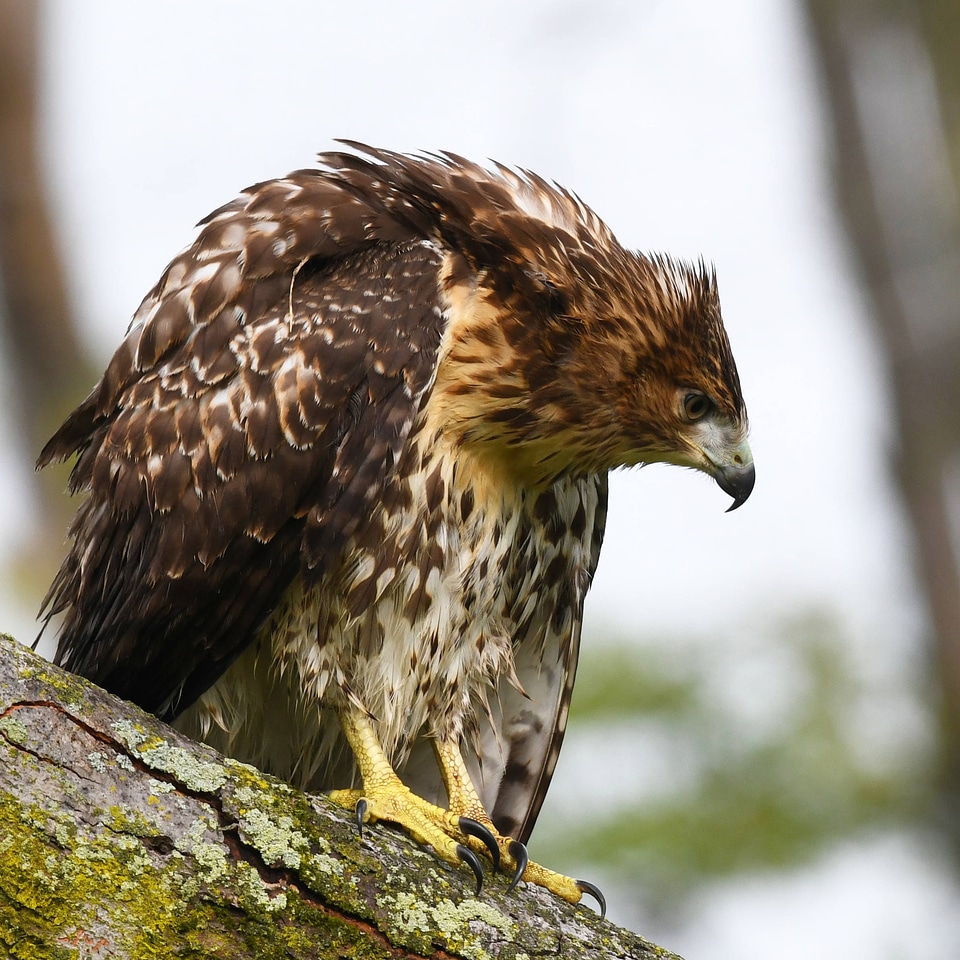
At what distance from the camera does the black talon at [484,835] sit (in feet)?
11.1

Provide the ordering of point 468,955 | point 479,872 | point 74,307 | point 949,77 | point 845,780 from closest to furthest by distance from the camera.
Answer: point 468,955 < point 479,872 < point 74,307 < point 845,780 < point 949,77

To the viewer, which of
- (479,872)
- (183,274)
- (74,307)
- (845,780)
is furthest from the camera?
(845,780)

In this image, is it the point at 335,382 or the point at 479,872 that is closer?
the point at 479,872

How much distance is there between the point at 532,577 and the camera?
421cm

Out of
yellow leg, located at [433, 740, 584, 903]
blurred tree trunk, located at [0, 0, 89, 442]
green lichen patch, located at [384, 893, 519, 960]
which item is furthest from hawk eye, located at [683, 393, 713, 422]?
blurred tree trunk, located at [0, 0, 89, 442]

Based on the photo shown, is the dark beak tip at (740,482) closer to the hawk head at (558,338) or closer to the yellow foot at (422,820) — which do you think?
the hawk head at (558,338)

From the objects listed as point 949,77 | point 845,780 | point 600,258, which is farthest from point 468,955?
point 949,77

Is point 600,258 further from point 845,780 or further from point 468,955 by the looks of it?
point 845,780

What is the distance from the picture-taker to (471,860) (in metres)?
3.22

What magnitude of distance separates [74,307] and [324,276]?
4.01 metres

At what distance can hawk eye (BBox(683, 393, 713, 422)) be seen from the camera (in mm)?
4074

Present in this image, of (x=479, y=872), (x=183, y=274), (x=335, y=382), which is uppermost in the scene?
(x=183, y=274)

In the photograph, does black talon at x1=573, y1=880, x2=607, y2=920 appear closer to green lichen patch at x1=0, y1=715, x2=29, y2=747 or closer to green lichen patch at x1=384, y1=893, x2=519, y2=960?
green lichen patch at x1=384, y1=893, x2=519, y2=960

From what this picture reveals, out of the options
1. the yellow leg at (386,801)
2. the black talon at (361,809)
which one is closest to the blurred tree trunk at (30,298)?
the yellow leg at (386,801)
